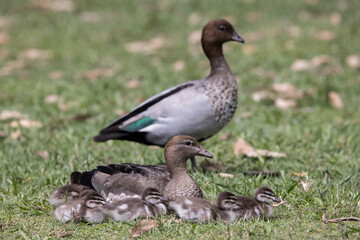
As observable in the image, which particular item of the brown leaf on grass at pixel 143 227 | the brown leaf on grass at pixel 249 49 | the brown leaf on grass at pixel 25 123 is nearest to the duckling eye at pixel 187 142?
the brown leaf on grass at pixel 143 227

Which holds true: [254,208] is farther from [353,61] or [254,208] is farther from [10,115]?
[353,61]

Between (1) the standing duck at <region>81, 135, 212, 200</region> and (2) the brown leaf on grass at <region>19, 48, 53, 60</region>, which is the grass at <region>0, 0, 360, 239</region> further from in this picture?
(1) the standing duck at <region>81, 135, 212, 200</region>

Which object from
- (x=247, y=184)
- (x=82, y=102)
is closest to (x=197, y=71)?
(x=82, y=102)

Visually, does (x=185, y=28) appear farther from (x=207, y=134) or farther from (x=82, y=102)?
(x=207, y=134)

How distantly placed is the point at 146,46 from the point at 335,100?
14.1ft

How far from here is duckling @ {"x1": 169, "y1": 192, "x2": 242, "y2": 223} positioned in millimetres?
4266

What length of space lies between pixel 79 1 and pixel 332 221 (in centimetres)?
1098

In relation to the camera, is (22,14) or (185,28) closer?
(185,28)

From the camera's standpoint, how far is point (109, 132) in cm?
600

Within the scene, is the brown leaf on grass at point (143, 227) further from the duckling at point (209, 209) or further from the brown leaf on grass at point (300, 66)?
the brown leaf on grass at point (300, 66)

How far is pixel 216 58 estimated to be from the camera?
21.1 feet

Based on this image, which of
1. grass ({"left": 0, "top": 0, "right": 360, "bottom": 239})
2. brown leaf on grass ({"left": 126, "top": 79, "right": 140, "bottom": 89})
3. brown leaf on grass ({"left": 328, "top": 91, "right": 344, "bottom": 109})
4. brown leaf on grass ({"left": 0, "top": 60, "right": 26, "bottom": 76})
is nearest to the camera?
grass ({"left": 0, "top": 0, "right": 360, "bottom": 239})

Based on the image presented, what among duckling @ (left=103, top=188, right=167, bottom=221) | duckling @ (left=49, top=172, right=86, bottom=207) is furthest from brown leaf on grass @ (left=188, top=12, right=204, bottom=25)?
duckling @ (left=103, top=188, right=167, bottom=221)

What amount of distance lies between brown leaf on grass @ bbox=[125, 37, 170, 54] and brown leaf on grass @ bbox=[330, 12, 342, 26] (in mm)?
3268
